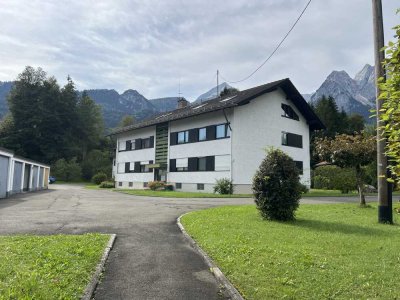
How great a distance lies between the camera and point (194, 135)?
112 ft

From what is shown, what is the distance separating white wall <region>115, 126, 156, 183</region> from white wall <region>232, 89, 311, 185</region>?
43.0ft

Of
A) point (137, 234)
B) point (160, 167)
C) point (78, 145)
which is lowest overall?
point (137, 234)

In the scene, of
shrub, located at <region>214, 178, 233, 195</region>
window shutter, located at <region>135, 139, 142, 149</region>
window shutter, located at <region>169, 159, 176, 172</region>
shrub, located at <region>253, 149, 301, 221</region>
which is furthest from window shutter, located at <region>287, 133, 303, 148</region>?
shrub, located at <region>253, 149, 301, 221</region>

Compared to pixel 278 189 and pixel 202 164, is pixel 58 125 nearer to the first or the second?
pixel 202 164

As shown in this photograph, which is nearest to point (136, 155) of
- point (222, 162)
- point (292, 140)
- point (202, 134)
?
point (202, 134)

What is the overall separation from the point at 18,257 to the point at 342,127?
64.1m

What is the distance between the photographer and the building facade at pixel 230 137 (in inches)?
1182

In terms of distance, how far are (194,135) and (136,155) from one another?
39.0ft

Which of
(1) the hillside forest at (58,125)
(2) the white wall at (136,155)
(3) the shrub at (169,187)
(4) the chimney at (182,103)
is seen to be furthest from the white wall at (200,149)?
(1) the hillside forest at (58,125)

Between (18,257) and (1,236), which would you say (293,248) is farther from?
(1,236)

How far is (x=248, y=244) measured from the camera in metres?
7.92

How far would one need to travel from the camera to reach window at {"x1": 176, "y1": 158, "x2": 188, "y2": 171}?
3459cm

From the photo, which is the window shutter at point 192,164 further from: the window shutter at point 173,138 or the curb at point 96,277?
the curb at point 96,277

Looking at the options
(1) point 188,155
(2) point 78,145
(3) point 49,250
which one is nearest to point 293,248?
(3) point 49,250
